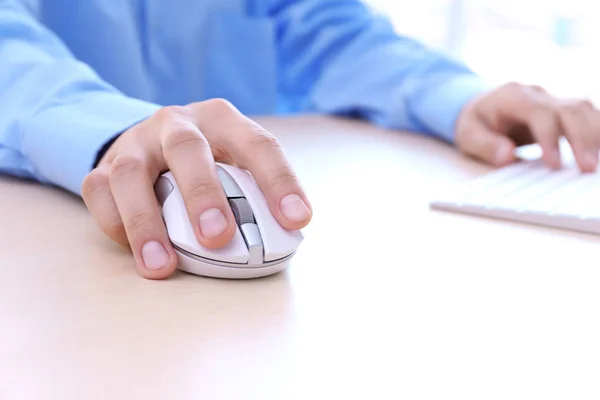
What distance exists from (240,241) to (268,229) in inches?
0.8

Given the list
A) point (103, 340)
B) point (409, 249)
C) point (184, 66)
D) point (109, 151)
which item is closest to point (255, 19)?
point (184, 66)

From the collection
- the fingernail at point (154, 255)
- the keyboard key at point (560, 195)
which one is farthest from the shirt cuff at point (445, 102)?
the fingernail at point (154, 255)

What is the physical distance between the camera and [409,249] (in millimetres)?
520

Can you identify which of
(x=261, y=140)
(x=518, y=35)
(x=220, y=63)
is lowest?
(x=518, y=35)

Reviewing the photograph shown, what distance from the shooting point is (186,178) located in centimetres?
46

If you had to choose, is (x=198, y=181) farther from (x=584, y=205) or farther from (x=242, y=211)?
(x=584, y=205)

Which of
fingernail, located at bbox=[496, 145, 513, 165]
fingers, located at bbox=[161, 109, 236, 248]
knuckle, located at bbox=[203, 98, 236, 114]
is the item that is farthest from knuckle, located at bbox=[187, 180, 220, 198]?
fingernail, located at bbox=[496, 145, 513, 165]

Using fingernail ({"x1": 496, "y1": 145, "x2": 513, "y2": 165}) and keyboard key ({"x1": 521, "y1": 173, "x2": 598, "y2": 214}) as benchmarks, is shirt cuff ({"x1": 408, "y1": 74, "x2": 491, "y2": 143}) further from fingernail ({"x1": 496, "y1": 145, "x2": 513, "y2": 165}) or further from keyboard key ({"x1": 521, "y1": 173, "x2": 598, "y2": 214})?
keyboard key ({"x1": 521, "y1": 173, "x2": 598, "y2": 214})

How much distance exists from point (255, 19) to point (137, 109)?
0.54m

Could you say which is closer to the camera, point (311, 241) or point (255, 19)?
point (311, 241)

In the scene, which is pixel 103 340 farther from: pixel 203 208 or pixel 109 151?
pixel 109 151

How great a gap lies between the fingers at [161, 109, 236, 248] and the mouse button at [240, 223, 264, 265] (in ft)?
0.03

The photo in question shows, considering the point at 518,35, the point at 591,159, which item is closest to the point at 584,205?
the point at 591,159

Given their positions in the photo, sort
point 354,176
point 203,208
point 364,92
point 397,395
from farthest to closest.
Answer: point 364,92 → point 354,176 → point 203,208 → point 397,395
